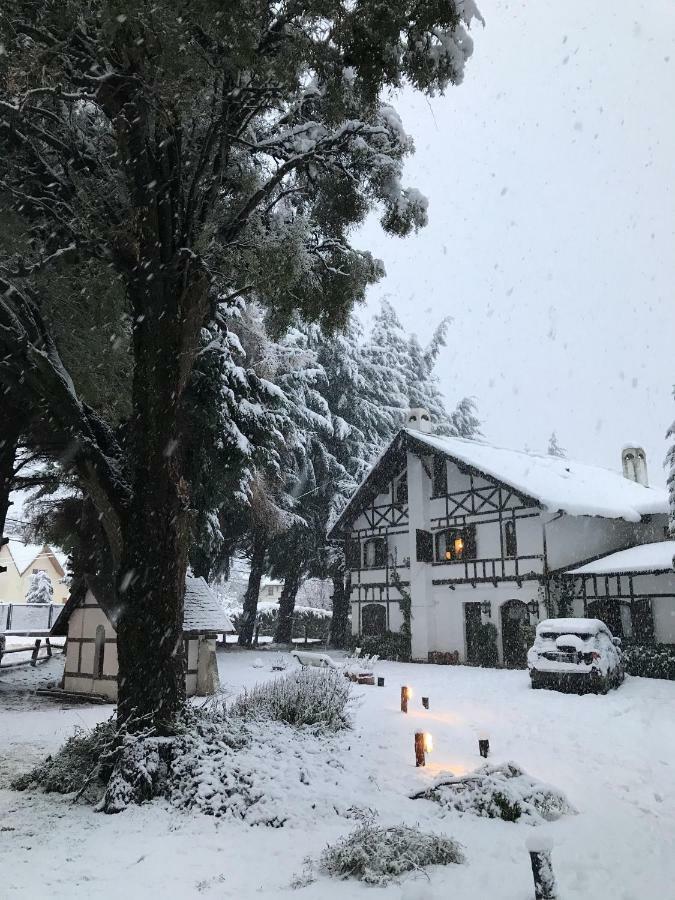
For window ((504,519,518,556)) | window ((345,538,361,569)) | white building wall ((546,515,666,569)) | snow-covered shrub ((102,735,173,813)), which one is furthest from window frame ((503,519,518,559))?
snow-covered shrub ((102,735,173,813))

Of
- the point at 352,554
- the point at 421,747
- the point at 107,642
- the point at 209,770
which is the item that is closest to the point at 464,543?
the point at 352,554

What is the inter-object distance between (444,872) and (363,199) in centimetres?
907

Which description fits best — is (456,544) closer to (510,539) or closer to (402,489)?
(510,539)

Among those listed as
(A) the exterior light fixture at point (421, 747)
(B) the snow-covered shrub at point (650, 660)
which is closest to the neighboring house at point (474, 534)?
(B) the snow-covered shrub at point (650, 660)

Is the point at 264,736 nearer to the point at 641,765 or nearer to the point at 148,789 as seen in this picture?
the point at 148,789

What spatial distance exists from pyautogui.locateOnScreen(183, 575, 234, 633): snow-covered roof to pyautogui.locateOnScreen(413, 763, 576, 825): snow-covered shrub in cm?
894

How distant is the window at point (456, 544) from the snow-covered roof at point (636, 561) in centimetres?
417

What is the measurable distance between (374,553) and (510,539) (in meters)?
7.23

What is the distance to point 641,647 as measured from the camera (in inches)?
757

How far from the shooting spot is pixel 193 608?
1634 centimetres

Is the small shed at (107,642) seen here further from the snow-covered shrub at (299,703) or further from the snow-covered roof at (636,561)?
the snow-covered roof at (636,561)

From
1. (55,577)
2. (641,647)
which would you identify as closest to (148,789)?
(641,647)

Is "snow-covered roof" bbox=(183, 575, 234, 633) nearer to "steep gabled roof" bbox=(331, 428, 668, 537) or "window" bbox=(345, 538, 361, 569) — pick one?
"steep gabled roof" bbox=(331, 428, 668, 537)

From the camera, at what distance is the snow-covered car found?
1609 centimetres
